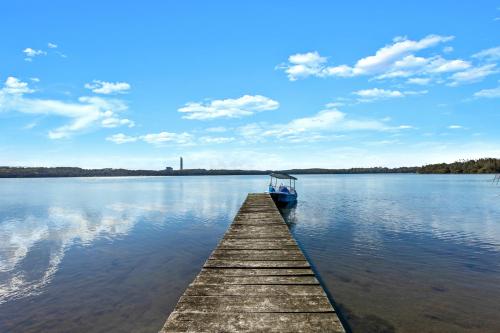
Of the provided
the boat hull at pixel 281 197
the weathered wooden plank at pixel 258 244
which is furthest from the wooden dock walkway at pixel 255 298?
the boat hull at pixel 281 197

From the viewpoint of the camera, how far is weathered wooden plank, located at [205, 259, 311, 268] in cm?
892

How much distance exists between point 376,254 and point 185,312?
1304cm

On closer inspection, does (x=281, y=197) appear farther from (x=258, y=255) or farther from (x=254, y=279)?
(x=254, y=279)

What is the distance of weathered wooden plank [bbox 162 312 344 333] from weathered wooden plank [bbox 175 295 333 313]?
184 millimetres

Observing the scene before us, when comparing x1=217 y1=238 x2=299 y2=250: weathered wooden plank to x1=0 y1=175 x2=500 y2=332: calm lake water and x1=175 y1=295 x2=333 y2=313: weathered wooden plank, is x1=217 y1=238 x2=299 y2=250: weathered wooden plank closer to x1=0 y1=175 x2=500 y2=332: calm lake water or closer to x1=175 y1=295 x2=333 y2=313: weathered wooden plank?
x1=0 y1=175 x2=500 y2=332: calm lake water

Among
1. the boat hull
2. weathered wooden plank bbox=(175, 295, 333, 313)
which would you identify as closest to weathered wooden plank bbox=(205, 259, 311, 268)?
weathered wooden plank bbox=(175, 295, 333, 313)

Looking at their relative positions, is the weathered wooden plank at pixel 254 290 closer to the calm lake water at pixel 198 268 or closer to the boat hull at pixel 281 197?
the calm lake water at pixel 198 268

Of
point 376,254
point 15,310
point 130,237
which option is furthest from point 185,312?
point 130,237

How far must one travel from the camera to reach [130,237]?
21.0 m

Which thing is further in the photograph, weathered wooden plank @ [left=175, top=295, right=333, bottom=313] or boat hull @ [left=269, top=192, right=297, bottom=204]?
boat hull @ [left=269, top=192, right=297, bottom=204]

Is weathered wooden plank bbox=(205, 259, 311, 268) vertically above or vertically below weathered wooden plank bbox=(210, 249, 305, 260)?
above

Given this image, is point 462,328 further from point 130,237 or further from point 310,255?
point 130,237

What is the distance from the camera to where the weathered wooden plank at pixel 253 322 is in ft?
17.0

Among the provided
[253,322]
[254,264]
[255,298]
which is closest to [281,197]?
[254,264]
